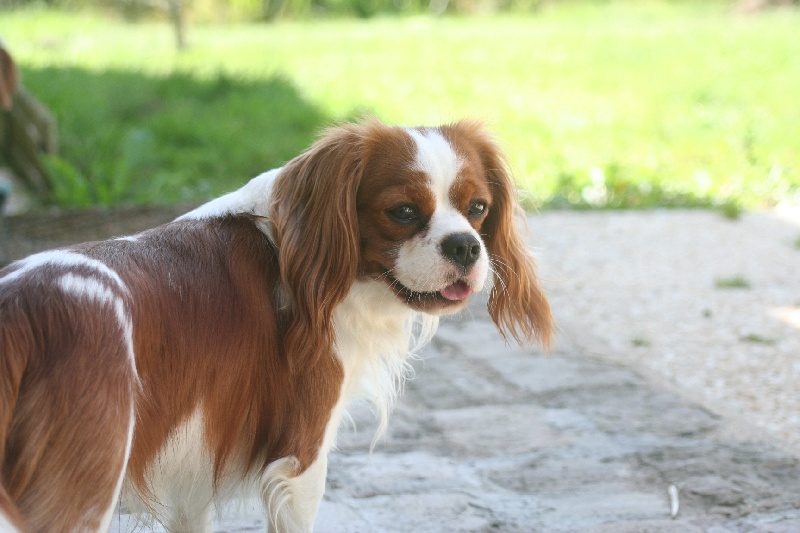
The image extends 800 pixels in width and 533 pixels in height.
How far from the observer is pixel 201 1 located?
1917cm

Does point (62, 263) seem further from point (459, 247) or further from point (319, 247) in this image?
point (459, 247)

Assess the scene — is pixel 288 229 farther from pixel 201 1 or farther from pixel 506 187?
pixel 201 1

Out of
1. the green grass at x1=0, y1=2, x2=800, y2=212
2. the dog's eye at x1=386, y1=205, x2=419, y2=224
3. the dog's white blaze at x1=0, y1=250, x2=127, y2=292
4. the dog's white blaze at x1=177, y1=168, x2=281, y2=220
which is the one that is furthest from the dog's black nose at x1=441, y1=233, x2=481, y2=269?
the dog's white blaze at x1=0, y1=250, x2=127, y2=292

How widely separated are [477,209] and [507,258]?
0.89 ft

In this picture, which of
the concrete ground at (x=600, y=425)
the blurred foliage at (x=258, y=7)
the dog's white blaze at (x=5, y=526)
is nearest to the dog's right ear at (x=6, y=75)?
the concrete ground at (x=600, y=425)

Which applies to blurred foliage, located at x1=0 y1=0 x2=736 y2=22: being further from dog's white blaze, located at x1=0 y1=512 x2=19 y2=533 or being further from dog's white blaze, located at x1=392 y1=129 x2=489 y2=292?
dog's white blaze, located at x1=0 y1=512 x2=19 y2=533

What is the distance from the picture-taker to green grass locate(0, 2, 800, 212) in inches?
310

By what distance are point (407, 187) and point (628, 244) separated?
4.45 metres

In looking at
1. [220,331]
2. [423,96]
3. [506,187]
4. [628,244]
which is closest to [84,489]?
[220,331]

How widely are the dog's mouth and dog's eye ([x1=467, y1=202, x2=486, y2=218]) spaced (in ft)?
0.68

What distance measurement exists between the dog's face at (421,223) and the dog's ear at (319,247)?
6cm

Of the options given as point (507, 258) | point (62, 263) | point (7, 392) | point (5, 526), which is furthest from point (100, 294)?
point (507, 258)

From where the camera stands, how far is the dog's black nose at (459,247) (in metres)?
2.48

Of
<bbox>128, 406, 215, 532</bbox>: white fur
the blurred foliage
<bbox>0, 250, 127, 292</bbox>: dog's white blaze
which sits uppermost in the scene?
<bbox>0, 250, 127, 292</bbox>: dog's white blaze
